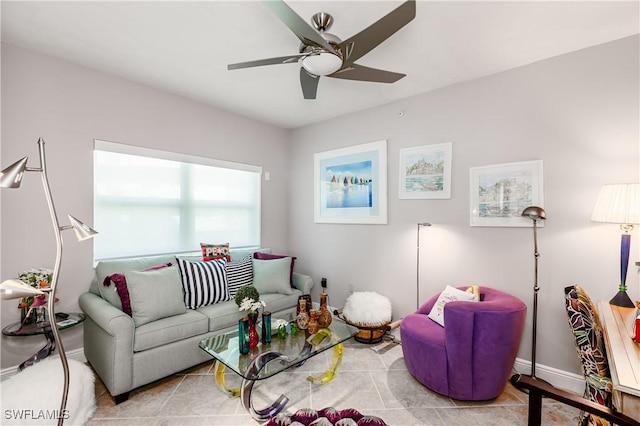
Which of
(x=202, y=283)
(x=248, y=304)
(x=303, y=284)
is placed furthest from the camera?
(x=303, y=284)

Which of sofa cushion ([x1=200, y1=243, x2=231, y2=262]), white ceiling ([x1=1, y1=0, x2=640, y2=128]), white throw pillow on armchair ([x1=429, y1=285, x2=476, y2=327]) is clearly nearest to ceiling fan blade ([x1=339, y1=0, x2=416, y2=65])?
white ceiling ([x1=1, y1=0, x2=640, y2=128])

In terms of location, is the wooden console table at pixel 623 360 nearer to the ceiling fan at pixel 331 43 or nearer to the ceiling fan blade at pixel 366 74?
the ceiling fan at pixel 331 43

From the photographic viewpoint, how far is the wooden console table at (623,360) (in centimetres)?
109

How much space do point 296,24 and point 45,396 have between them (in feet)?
8.60

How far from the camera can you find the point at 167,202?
3.36m

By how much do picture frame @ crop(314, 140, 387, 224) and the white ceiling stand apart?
0.88 m

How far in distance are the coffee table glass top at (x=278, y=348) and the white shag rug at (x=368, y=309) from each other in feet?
2.07

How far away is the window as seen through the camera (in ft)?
9.58

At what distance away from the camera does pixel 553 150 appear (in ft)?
8.16

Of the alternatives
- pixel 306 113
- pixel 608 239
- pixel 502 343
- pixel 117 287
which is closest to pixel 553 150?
pixel 608 239

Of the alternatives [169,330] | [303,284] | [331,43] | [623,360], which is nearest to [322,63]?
[331,43]

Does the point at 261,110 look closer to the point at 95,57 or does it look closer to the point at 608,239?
the point at 95,57

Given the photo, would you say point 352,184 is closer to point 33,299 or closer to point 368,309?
point 368,309

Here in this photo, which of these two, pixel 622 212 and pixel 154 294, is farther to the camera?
pixel 154 294
